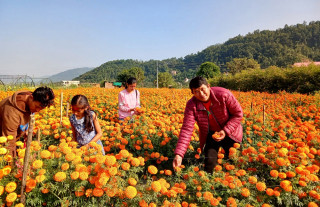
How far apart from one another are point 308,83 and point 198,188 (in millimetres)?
10741

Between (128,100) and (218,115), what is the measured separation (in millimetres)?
2181

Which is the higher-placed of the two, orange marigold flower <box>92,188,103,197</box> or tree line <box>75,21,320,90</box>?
tree line <box>75,21,320,90</box>

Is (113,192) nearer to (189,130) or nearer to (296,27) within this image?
(189,130)

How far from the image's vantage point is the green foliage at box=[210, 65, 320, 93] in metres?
9.89

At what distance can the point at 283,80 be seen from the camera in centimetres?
1133

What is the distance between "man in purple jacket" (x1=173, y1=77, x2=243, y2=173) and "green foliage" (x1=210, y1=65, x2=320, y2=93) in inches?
325

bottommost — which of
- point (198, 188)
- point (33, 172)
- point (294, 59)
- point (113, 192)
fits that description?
point (198, 188)

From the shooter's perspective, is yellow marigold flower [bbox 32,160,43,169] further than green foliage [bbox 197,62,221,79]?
No

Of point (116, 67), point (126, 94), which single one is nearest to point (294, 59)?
point (126, 94)

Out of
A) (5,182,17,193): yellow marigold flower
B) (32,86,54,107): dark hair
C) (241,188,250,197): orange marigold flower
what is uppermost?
(32,86,54,107): dark hair

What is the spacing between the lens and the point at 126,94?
414 centimetres

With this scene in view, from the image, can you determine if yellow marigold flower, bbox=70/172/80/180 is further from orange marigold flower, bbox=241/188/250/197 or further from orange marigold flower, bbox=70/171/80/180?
orange marigold flower, bbox=241/188/250/197

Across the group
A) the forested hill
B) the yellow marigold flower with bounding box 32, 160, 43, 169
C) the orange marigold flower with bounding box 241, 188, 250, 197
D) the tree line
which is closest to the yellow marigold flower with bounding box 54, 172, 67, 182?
the yellow marigold flower with bounding box 32, 160, 43, 169

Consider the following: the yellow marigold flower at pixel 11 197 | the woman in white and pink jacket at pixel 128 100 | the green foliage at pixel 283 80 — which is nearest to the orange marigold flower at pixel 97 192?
the yellow marigold flower at pixel 11 197
